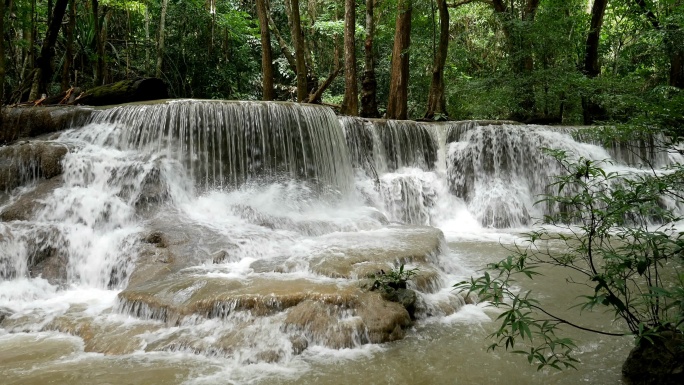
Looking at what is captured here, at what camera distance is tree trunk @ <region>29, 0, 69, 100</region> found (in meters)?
9.90

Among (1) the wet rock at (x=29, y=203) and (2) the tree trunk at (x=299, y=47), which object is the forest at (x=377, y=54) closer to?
(2) the tree trunk at (x=299, y=47)

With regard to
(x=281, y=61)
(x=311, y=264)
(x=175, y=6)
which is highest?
(x=175, y=6)

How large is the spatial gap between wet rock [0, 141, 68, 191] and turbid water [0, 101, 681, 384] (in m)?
0.09

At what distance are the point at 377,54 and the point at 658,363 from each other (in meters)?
17.5

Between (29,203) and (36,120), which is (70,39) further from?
(29,203)

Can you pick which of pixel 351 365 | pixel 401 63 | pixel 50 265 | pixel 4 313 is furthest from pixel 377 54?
pixel 351 365

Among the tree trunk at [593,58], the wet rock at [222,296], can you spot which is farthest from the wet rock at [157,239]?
the tree trunk at [593,58]

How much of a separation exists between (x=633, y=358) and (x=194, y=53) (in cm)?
1603

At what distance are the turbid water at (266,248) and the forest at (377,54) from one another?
2401mm

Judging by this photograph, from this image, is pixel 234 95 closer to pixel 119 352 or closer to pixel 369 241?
pixel 369 241

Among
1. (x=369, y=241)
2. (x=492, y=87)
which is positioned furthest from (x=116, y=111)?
(x=492, y=87)

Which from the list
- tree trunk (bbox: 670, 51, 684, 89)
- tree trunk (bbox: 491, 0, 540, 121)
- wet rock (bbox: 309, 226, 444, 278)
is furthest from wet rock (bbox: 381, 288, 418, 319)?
tree trunk (bbox: 670, 51, 684, 89)

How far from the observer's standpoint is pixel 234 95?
16.8 metres

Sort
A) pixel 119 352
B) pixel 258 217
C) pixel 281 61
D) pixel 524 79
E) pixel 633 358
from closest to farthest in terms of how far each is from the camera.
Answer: pixel 633 358
pixel 119 352
pixel 258 217
pixel 524 79
pixel 281 61
